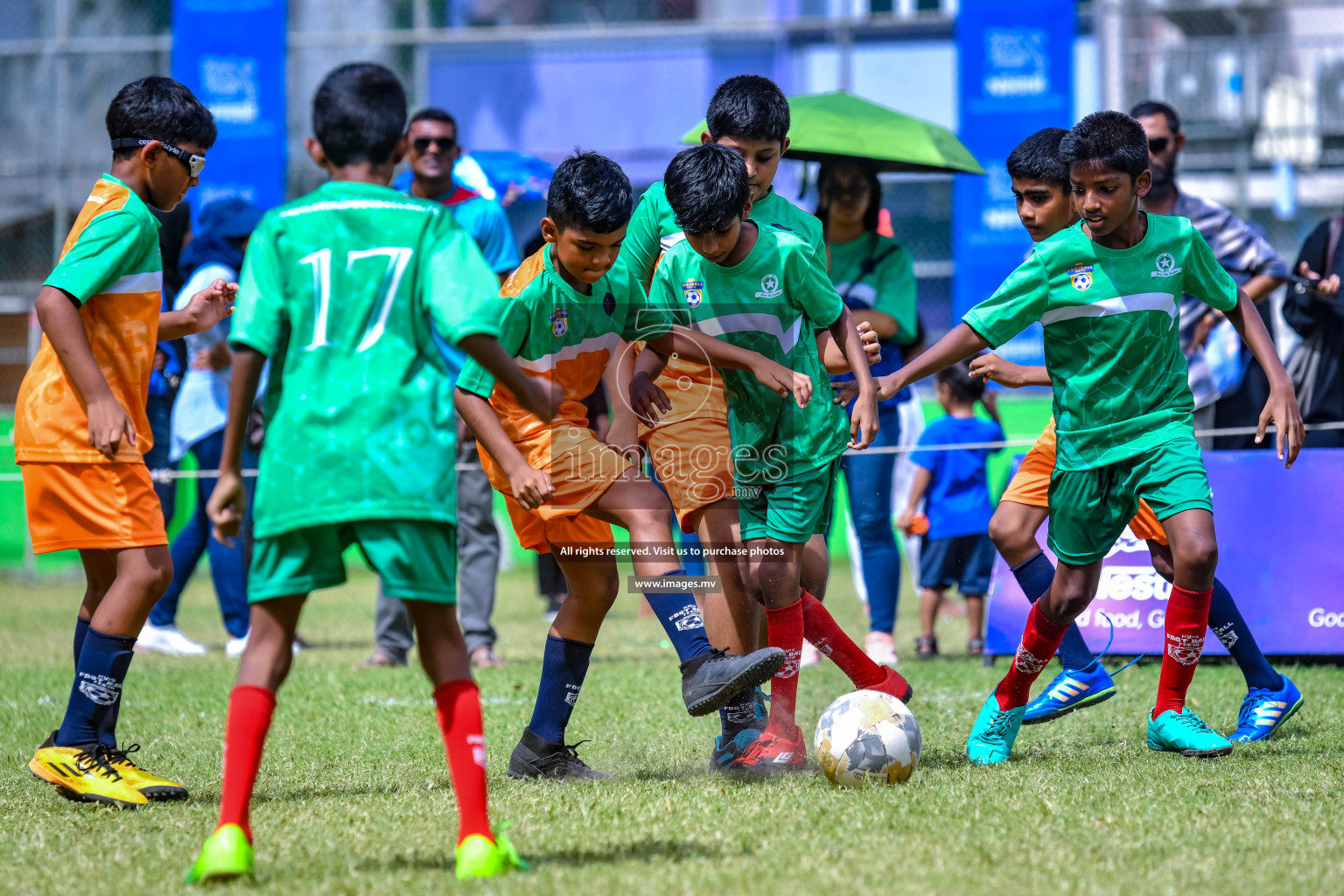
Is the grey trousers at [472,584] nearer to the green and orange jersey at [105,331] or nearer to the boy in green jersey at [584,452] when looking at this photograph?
the boy in green jersey at [584,452]

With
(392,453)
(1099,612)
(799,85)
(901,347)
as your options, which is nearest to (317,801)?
(392,453)

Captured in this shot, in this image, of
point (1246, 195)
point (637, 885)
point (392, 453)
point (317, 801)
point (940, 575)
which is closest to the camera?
point (637, 885)

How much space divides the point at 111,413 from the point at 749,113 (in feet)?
7.09

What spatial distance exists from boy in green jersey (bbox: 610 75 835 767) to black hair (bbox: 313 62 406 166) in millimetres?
1320

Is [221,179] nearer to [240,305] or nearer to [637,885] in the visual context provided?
[240,305]

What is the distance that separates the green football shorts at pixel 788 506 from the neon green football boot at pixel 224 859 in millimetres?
1874

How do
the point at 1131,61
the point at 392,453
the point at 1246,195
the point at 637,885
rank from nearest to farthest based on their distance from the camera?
the point at 637,885
the point at 392,453
the point at 1246,195
the point at 1131,61

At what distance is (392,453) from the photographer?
9.94 feet

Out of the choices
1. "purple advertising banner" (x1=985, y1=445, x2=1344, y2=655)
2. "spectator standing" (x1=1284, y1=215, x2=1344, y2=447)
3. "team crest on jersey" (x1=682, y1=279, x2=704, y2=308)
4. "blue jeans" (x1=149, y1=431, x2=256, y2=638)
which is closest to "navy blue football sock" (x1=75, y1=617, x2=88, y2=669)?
"team crest on jersey" (x1=682, y1=279, x2=704, y2=308)

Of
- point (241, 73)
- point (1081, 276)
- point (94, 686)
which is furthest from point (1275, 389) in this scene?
point (241, 73)

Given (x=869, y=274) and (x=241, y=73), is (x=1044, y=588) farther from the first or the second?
(x=241, y=73)

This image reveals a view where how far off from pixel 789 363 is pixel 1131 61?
1188 centimetres

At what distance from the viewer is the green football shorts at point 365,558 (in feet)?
9.94

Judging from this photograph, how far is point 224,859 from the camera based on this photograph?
9.32ft
